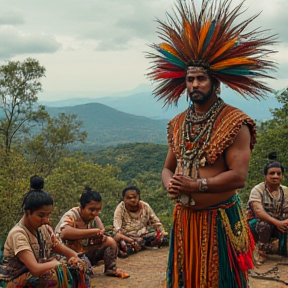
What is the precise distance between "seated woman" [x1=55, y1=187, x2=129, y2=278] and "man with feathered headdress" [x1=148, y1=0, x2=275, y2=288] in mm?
1933

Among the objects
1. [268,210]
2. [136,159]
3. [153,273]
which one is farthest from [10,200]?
[136,159]

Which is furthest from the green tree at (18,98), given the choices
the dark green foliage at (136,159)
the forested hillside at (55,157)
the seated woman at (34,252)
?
the seated woman at (34,252)

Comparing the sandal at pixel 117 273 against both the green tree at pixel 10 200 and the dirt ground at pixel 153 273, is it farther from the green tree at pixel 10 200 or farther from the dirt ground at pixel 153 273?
the green tree at pixel 10 200

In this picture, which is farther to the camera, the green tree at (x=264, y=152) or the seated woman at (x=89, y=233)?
the green tree at (x=264, y=152)

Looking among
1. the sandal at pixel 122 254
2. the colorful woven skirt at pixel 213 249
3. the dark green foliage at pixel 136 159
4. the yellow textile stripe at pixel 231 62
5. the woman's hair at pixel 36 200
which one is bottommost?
the dark green foliage at pixel 136 159

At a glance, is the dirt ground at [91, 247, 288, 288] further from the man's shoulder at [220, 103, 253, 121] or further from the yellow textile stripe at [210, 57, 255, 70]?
the yellow textile stripe at [210, 57, 255, 70]

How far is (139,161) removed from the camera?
4269cm

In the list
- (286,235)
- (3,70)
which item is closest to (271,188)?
(286,235)

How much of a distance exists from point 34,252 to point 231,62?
7.12ft

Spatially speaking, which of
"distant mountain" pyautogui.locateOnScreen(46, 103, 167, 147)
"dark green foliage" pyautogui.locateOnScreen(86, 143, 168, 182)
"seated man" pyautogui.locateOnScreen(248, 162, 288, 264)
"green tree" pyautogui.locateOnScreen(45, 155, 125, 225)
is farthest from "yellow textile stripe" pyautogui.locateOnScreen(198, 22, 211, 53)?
"distant mountain" pyautogui.locateOnScreen(46, 103, 167, 147)

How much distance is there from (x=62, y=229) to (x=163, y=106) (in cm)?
214

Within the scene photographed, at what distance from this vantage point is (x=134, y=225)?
643 centimetres

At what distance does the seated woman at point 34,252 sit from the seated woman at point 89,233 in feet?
3.29

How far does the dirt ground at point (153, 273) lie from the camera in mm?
4789
